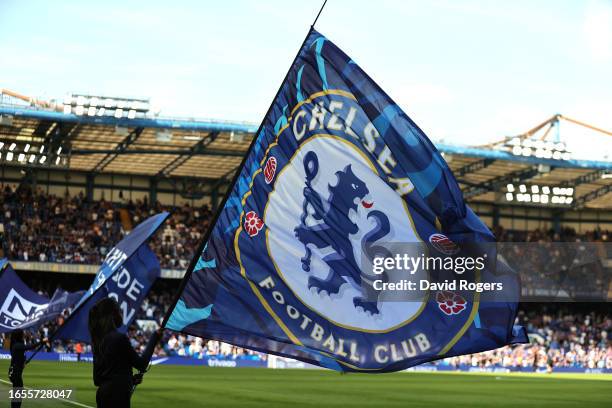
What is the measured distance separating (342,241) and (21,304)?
17.9 meters

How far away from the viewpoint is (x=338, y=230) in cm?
1170

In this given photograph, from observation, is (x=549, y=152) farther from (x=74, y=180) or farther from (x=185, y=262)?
(x=74, y=180)

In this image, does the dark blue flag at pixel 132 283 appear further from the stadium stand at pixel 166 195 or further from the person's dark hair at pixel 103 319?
the stadium stand at pixel 166 195

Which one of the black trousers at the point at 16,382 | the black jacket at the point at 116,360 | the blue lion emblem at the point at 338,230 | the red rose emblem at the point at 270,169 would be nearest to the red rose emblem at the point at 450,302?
the blue lion emblem at the point at 338,230

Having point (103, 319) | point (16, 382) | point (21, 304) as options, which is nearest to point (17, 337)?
point (16, 382)

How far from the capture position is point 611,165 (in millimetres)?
72375

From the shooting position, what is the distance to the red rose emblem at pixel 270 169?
38.2ft

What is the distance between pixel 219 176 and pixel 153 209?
17.7 ft

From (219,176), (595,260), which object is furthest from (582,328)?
(219,176)

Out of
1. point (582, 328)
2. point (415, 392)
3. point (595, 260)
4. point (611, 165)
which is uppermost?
point (611, 165)

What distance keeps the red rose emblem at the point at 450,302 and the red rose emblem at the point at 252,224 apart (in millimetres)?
2138

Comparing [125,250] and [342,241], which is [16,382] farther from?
[342,241]

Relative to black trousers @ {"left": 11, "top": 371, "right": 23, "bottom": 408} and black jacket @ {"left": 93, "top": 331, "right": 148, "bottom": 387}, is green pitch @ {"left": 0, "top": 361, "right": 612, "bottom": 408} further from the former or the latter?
black jacket @ {"left": 93, "top": 331, "right": 148, "bottom": 387}

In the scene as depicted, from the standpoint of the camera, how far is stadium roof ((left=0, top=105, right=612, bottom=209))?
60.1 m
